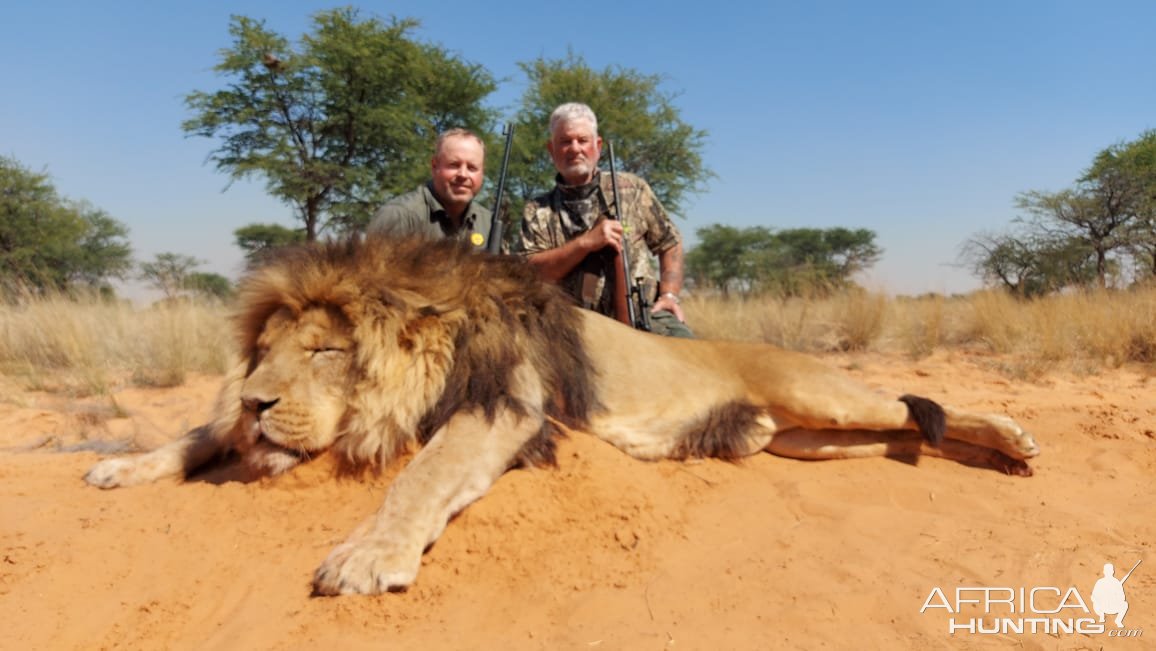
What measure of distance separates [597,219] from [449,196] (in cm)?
111

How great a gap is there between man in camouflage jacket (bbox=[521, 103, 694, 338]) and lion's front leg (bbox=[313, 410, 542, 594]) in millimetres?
2193

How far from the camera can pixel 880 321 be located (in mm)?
9008

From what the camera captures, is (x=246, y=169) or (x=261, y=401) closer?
(x=261, y=401)

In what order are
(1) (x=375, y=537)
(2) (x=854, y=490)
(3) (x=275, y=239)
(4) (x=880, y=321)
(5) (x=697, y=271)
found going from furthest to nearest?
(5) (x=697, y=271) < (3) (x=275, y=239) < (4) (x=880, y=321) < (2) (x=854, y=490) < (1) (x=375, y=537)

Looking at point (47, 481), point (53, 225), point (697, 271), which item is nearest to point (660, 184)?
point (697, 271)

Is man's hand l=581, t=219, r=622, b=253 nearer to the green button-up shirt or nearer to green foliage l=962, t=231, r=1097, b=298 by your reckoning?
the green button-up shirt

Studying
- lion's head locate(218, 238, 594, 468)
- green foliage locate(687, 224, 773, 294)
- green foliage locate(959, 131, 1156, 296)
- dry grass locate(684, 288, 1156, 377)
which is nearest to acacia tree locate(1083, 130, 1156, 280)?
green foliage locate(959, 131, 1156, 296)

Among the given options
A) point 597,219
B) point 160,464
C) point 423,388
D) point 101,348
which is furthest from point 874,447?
point 101,348

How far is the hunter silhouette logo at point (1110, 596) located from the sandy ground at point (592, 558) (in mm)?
30

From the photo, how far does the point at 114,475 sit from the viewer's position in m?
3.01

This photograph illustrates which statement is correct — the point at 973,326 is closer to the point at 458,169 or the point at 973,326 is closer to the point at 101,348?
the point at 458,169

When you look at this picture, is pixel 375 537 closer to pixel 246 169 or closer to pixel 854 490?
pixel 854 490

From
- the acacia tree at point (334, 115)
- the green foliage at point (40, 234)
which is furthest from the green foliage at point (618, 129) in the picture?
A: the green foliage at point (40, 234)

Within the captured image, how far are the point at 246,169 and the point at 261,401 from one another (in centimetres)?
1444
